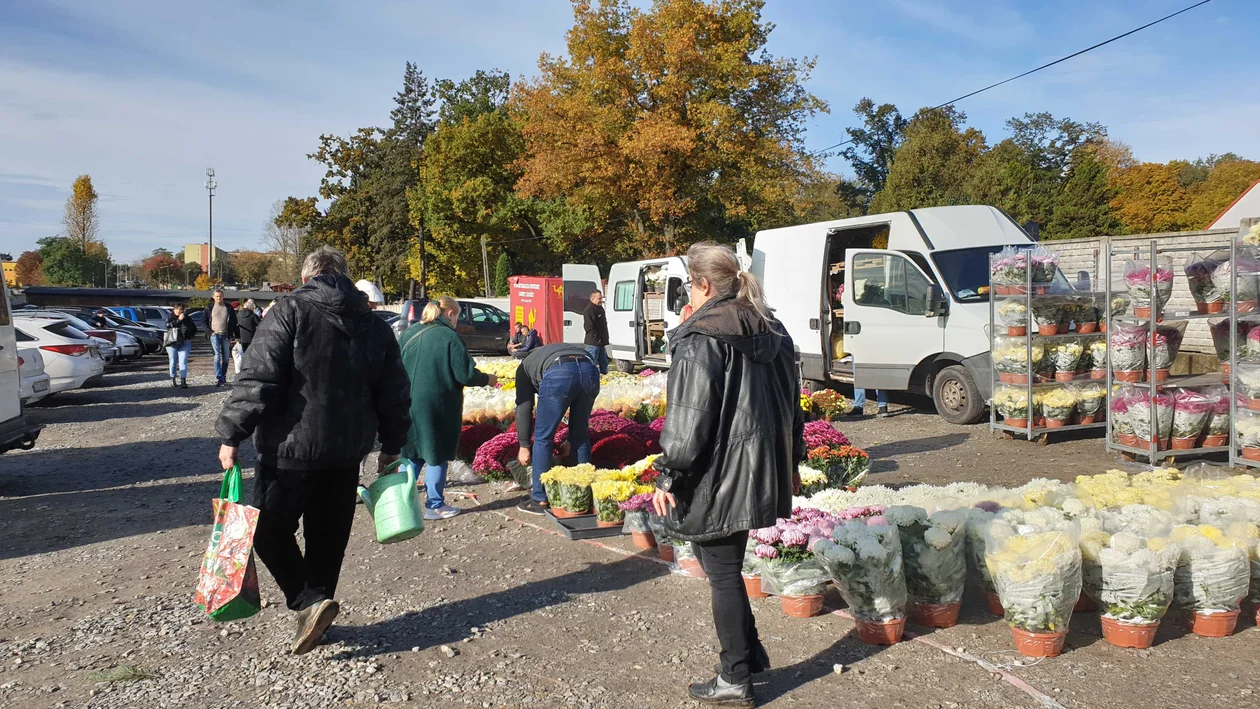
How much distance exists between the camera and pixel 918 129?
5450 cm

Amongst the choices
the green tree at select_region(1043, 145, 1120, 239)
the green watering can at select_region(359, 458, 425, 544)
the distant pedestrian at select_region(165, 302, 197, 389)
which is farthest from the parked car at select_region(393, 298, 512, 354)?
the green tree at select_region(1043, 145, 1120, 239)

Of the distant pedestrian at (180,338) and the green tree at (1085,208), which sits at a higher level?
the green tree at (1085,208)

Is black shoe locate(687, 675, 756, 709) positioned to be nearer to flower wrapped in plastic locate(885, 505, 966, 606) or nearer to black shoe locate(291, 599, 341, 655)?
flower wrapped in plastic locate(885, 505, 966, 606)

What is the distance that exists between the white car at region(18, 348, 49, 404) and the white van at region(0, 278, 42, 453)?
450cm

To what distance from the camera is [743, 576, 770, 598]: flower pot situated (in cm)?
492

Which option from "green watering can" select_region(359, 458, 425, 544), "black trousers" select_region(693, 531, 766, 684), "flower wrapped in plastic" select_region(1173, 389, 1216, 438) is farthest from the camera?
"flower wrapped in plastic" select_region(1173, 389, 1216, 438)

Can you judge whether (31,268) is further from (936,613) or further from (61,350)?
(936,613)

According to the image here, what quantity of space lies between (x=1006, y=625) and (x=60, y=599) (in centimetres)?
553

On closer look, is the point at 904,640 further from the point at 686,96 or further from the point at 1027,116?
the point at 1027,116

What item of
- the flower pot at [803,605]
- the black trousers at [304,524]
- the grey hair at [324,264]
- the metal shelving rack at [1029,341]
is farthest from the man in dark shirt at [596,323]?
the black trousers at [304,524]

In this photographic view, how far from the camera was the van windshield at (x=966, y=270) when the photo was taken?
11312mm

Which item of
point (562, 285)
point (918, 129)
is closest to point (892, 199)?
point (918, 129)

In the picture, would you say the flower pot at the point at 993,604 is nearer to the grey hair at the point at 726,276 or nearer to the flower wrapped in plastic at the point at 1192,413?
the grey hair at the point at 726,276

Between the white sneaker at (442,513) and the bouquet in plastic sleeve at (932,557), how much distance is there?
12.9 ft
